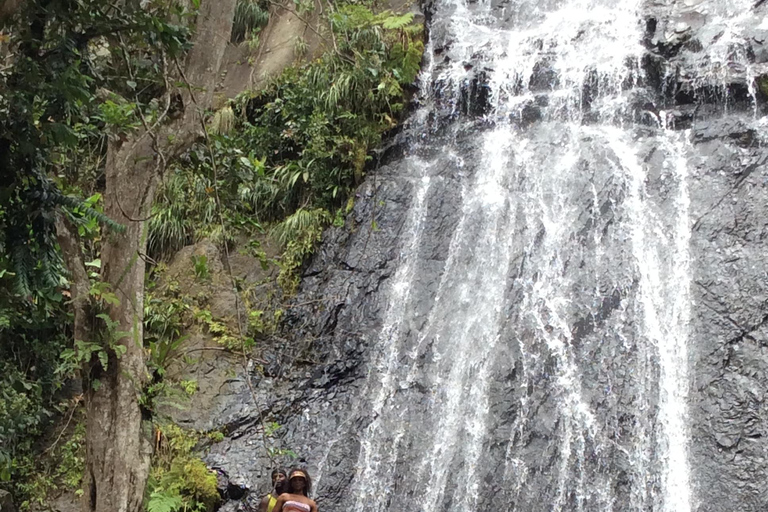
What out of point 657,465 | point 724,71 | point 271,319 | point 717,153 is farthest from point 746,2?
point 271,319

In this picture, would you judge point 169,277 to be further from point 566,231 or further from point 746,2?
point 746,2

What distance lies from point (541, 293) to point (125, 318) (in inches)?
202

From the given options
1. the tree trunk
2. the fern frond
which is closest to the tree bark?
the tree trunk

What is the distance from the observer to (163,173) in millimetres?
3818

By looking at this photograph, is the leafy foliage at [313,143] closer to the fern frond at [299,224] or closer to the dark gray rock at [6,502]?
the fern frond at [299,224]

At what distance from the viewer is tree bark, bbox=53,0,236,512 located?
A: 3.41 m

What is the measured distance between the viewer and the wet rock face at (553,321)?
6465mm

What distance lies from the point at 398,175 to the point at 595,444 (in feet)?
A: 14.3

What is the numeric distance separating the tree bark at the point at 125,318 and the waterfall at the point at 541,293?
3662 millimetres

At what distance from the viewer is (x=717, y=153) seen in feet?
26.9

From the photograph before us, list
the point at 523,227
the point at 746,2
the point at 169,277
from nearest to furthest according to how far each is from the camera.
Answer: the point at 523,227, the point at 169,277, the point at 746,2

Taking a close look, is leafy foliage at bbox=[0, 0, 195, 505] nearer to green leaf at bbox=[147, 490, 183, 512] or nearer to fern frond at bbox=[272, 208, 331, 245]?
green leaf at bbox=[147, 490, 183, 512]

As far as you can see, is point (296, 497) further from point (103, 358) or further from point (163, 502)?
point (103, 358)

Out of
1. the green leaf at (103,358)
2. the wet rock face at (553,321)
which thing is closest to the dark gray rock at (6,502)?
the wet rock face at (553,321)
